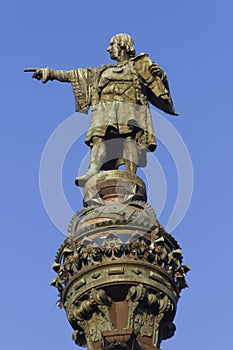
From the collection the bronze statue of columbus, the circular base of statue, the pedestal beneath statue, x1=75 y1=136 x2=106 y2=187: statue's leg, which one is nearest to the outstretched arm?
the bronze statue of columbus

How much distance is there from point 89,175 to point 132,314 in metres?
4.35

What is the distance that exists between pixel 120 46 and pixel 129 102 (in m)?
1.93

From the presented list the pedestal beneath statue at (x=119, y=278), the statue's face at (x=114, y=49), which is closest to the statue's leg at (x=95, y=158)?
the pedestal beneath statue at (x=119, y=278)

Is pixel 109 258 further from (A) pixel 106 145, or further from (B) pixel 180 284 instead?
(A) pixel 106 145

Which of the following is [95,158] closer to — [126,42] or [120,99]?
[120,99]

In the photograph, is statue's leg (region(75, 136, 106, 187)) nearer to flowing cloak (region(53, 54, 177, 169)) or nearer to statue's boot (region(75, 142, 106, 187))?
statue's boot (region(75, 142, 106, 187))

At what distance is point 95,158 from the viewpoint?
25078 millimetres

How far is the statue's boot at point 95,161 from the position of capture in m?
24.5

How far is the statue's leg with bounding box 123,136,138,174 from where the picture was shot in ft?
81.9

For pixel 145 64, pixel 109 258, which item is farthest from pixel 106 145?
pixel 109 258

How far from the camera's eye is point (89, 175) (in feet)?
80.5

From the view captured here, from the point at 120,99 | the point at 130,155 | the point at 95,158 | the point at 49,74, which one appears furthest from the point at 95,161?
the point at 49,74

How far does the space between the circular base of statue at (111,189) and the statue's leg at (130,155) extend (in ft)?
1.99

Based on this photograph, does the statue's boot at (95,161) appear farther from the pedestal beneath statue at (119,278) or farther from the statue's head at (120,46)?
the statue's head at (120,46)
